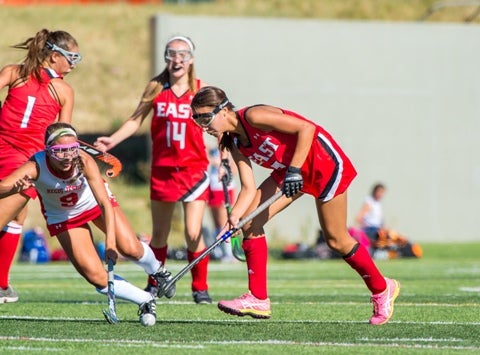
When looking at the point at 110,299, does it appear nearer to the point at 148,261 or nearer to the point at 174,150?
the point at 148,261

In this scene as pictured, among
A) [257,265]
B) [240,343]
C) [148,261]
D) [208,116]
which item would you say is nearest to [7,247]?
[148,261]

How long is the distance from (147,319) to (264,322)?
851mm

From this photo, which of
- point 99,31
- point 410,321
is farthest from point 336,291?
point 99,31

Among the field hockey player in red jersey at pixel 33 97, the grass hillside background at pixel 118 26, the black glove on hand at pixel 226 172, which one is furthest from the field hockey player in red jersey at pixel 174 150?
the grass hillside background at pixel 118 26

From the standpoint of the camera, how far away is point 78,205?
7.98 m

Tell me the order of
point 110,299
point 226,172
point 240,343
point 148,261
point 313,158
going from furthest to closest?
point 226,172, point 148,261, point 313,158, point 110,299, point 240,343

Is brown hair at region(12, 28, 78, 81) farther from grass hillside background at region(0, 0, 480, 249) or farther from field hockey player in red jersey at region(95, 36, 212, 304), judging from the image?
grass hillside background at region(0, 0, 480, 249)

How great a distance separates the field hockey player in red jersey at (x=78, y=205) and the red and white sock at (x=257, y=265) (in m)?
0.67

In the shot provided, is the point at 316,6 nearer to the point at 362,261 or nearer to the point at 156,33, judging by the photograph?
the point at 156,33

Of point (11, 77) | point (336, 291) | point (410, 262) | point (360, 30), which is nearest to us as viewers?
point (11, 77)

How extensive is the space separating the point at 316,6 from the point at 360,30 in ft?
40.2

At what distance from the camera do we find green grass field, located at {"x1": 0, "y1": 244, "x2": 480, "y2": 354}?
658 centimetres

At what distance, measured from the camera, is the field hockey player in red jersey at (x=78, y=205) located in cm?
757

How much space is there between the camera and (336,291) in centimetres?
1105
